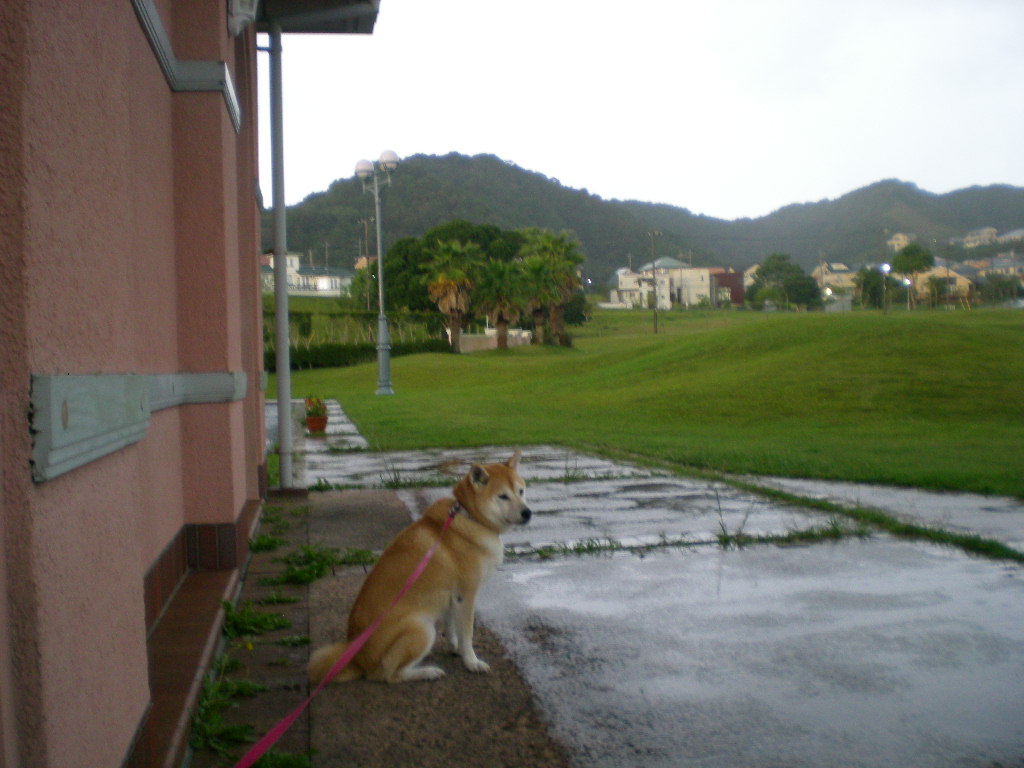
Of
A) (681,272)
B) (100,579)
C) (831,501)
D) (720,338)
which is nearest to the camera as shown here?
(100,579)

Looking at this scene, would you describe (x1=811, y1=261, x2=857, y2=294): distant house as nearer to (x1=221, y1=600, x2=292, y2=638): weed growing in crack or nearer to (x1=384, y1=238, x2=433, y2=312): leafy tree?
(x1=384, y1=238, x2=433, y2=312): leafy tree

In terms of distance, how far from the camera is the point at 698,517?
8.51m

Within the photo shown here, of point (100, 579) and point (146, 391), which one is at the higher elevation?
point (146, 391)

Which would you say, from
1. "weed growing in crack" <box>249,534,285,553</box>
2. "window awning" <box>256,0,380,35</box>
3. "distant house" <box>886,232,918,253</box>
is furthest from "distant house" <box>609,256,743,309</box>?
"weed growing in crack" <box>249,534,285,553</box>

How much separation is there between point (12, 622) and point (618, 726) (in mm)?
2593

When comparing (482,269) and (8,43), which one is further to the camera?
(482,269)

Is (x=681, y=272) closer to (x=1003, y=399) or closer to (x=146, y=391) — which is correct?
(x=1003, y=399)

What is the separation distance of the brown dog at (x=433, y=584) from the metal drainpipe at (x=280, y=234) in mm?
5624

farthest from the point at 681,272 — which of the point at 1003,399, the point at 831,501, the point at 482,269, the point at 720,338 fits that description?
the point at 831,501

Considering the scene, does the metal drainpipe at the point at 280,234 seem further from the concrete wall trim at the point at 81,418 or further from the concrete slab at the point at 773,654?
the concrete wall trim at the point at 81,418

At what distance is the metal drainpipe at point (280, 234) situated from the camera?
984 cm

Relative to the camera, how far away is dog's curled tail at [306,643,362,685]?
4.13 meters

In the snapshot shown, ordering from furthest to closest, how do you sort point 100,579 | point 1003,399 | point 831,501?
point 1003,399 < point 831,501 < point 100,579

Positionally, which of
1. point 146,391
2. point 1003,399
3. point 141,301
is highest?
point 141,301
